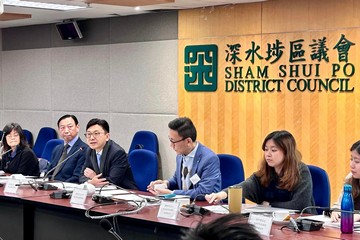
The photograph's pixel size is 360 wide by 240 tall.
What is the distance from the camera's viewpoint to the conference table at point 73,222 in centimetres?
379

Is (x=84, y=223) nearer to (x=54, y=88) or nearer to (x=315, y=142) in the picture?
(x=315, y=142)

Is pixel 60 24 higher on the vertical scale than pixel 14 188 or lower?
higher

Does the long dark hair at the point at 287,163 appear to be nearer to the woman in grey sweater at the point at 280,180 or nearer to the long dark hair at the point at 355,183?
the woman in grey sweater at the point at 280,180

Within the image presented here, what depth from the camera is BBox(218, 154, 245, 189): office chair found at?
5.54 m

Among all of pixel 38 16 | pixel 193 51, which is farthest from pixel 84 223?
pixel 38 16

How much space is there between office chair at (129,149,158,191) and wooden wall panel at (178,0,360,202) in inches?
60.8

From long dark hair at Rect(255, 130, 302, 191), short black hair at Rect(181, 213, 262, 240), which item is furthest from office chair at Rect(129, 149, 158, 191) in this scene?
short black hair at Rect(181, 213, 262, 240)

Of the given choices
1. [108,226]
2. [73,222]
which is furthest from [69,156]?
[108,226]

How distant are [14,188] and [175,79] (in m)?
3.39

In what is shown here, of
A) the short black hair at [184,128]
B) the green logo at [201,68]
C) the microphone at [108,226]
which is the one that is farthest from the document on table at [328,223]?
the green logo at [201,68]

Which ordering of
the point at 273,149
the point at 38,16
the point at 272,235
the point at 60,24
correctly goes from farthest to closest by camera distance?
the point at 60,24, the point at 38,16, the point at 273,149, the point at 272,235

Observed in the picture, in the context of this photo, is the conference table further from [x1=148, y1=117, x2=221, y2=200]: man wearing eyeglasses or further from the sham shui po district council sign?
the sham shui po district council sign

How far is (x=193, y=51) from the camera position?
8.00m

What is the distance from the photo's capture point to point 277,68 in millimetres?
7129
